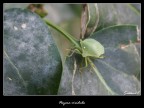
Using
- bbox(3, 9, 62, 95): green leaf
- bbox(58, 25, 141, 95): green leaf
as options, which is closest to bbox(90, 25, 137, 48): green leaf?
bbox(58, 25, 141, 95): green leaf

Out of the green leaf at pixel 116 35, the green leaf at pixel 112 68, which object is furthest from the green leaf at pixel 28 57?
the green leaf at pixel 116 35

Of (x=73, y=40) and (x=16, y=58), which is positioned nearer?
(x=16, y=58)

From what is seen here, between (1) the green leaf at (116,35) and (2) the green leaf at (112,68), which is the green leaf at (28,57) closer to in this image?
(2) the green leaf at (112,68)

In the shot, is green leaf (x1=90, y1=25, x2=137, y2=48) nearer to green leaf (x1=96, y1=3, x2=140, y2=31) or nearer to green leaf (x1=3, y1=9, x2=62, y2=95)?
green leaf (x1=96, y1=3, x2=140, y2=31)

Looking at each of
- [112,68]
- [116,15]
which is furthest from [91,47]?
[116,15]

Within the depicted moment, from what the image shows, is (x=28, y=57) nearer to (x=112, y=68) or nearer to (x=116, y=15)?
(x=112, y=68)

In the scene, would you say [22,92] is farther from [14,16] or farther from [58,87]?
[14,16]
